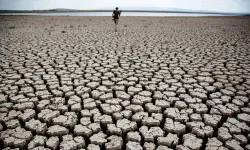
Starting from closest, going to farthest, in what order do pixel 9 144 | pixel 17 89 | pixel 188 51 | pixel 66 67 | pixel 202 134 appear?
1. pixel 9 144
2. pixel 202 134
3. pixel 17 89
4. pixel 66 67
5. pixel 188 51

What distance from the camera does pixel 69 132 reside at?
2094 mm

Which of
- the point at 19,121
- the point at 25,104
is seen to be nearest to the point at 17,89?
the point at 25,104

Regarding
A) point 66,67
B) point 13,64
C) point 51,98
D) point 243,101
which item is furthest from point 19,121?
point 243,101

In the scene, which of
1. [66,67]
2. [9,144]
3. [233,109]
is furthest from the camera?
[66,67]

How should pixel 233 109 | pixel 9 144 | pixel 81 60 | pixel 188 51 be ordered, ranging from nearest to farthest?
pixel 9 144 → pixel 233 109 → pixel 81 60 → pixel 188 51

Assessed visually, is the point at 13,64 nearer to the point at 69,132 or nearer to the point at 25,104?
the point at 25,104

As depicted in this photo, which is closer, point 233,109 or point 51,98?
point 233,109

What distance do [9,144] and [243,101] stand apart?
2846 mm

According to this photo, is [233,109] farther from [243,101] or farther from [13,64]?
[13,64]

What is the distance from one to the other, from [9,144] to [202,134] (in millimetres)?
1872

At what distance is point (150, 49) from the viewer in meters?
5.82

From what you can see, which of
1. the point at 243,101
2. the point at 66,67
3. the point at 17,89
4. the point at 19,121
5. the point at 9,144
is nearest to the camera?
the point at 9,144

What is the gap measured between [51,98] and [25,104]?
332mm

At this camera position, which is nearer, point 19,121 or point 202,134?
point 202,134
